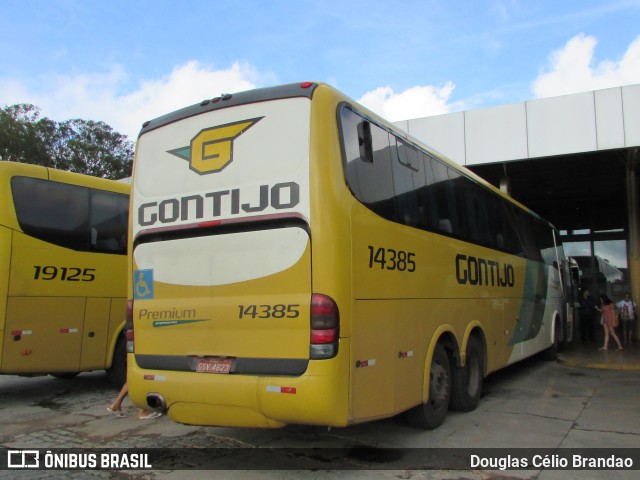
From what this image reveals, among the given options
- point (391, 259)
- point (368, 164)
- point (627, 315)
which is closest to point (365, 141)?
point (368, 164)

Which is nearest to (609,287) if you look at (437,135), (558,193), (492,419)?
(558,193)

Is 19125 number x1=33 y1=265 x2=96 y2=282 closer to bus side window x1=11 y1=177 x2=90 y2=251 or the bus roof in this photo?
bus side window x1=11 y1=177 x2=90 y2=251

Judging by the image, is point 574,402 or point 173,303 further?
point 574,402

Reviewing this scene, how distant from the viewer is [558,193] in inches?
846

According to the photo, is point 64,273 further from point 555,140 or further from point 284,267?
point 555,140

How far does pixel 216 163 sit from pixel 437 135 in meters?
10.3

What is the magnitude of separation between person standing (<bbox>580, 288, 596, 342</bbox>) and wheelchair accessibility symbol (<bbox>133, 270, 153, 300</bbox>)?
16.0m

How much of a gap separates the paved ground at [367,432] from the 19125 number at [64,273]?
6.43 feet

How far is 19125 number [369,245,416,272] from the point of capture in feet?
15.7

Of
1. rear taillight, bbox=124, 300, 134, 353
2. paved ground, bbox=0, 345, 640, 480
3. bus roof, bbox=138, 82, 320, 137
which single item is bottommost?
paved ground, bbox=0, 345, 640, 480

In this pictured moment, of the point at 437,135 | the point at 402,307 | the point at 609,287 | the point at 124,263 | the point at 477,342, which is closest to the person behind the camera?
the point at 402,307

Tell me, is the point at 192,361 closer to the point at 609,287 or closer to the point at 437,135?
the point at 437,135

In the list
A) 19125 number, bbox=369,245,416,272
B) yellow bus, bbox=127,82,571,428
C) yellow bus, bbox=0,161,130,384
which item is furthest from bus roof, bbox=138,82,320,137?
yellow bus, bbox=0,161,130,384

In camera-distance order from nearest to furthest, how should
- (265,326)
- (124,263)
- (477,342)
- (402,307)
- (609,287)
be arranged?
(265,326), (402,307), (477,342), (124,263), (609,287)
